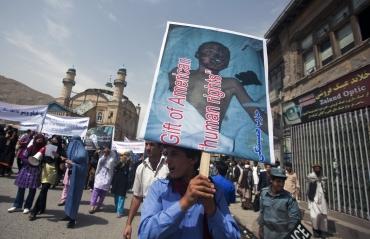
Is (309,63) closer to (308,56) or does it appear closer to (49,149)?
(308,56)

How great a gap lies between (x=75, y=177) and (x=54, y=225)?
1073 millimetres

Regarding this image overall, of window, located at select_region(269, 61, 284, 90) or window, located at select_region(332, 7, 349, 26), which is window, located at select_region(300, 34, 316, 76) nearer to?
window, located at select_region(332, 7, 349, 26)

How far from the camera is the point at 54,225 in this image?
5.65 m

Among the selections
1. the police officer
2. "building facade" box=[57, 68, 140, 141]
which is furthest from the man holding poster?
"building facade" box=[57, 68, 140, 141]

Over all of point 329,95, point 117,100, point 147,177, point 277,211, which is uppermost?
point 117,100

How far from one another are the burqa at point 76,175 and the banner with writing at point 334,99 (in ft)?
26.6

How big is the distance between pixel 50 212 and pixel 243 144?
651 centimetres

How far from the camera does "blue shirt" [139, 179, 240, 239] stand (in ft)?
4.95

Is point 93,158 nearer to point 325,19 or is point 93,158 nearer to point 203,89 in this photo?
point 203,89

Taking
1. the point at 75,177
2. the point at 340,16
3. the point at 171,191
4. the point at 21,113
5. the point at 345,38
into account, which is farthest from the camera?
the point at 340,16

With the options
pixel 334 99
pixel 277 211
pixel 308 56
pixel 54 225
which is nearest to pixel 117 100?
pixel 308 56

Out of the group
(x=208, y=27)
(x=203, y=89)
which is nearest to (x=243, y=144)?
(x=203, y=89)

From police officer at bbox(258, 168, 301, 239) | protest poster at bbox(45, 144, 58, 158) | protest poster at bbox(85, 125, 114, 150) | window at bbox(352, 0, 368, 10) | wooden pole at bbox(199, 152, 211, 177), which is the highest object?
window at bbox(352, 0, 368, 10)

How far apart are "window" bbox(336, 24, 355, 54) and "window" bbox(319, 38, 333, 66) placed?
0.51 meters
